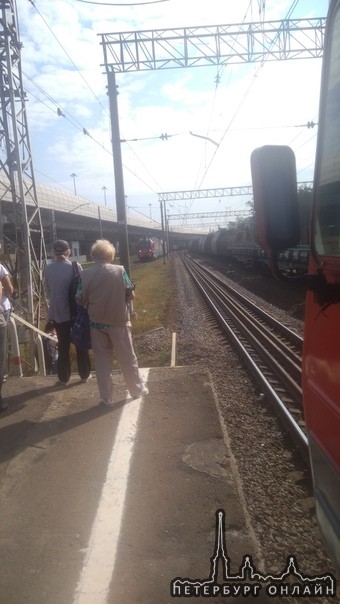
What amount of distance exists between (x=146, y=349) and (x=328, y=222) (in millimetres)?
9515

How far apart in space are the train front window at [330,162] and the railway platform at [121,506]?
5.64ft

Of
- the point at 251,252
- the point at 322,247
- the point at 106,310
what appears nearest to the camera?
the point at 322,247

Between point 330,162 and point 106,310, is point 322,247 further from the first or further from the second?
point 106,310

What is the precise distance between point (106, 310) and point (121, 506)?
2011mm

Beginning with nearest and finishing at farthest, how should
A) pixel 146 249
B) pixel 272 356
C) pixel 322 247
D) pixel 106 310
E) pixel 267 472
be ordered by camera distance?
pixel 322 247 < pixel 267 472 < pixel 106 310 < pixel 272 356 < pixel 146 249

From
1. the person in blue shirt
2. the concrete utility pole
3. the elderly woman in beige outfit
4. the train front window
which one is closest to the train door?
the train front window

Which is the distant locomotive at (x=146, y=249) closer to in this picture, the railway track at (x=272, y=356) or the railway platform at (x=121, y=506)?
the railway track at (x=272, y=356)

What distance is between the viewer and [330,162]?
1.93 m

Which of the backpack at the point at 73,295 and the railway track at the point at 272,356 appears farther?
the railway track at the point at 272,356

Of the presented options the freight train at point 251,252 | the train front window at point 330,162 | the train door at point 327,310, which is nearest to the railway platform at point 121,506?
the train door at point 327,310

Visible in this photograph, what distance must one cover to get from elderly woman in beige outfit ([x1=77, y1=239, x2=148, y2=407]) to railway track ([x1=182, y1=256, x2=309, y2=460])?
1985 millimetres

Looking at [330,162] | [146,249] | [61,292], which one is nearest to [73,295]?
[61,292]

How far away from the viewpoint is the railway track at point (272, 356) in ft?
19.6

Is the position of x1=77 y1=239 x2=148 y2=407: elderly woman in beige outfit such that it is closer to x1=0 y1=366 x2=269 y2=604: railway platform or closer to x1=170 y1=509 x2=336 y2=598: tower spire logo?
x1=0 y1=366 x2=269 y2=604: railway platform
